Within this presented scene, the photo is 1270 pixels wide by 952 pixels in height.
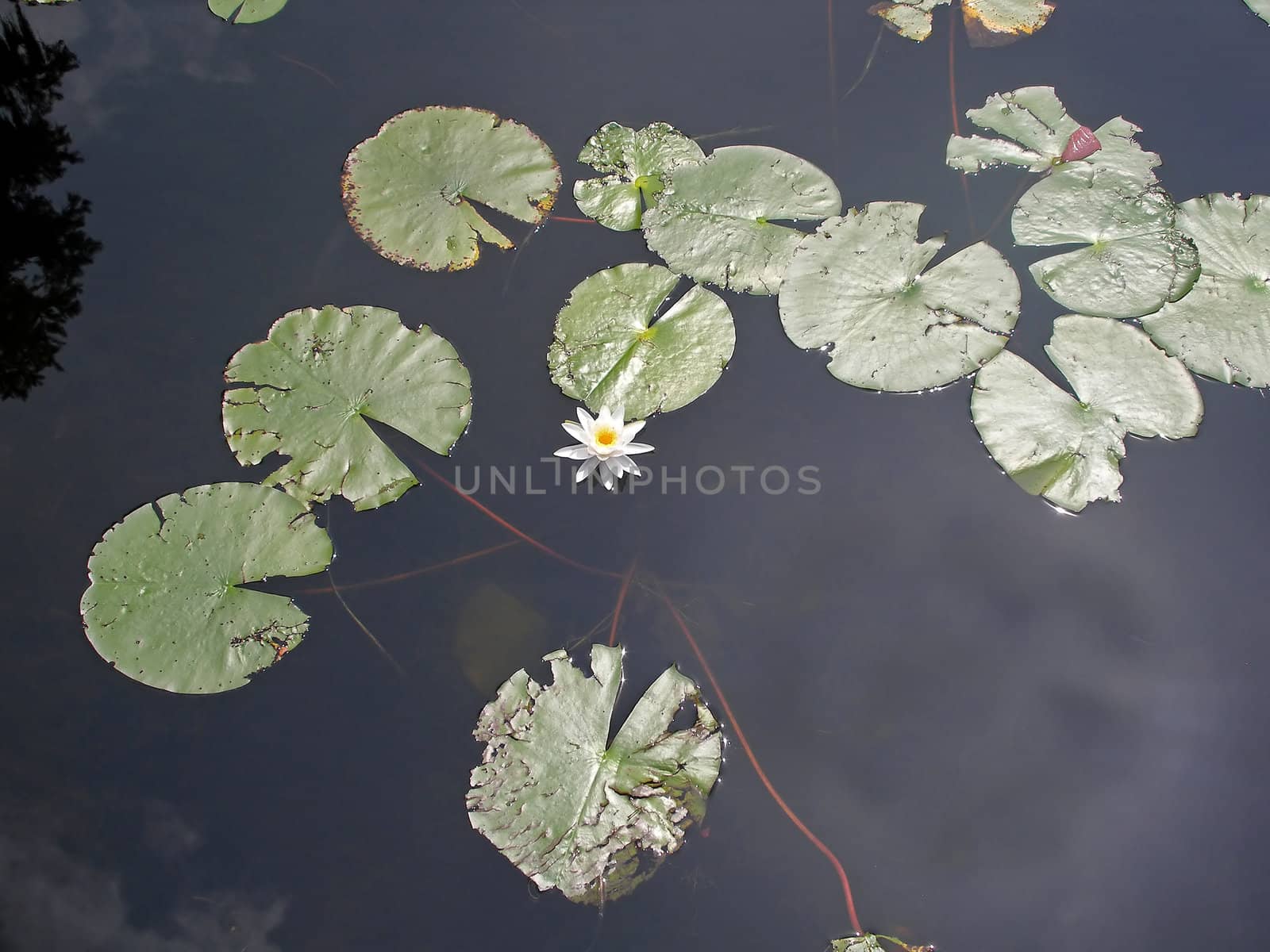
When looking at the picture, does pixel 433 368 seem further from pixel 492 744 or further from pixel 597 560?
pixel 492 744

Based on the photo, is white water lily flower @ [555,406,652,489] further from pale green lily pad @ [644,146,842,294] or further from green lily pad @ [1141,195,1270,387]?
green lily pad @ [1141,195,1270,387]

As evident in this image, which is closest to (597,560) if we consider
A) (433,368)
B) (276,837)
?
(433,368)

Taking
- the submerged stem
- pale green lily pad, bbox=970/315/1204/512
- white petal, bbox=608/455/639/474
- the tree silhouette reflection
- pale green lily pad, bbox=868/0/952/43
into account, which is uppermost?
the tree silhouette reflection

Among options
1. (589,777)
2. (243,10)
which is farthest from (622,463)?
(243,10)

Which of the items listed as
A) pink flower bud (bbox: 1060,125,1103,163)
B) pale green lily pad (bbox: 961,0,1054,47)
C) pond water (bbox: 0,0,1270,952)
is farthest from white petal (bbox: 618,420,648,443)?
pale green lily pad (bbox: 961,0,1054,47)

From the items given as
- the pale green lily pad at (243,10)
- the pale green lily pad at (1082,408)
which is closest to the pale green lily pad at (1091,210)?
the pale green lily pad at (1082,408)
